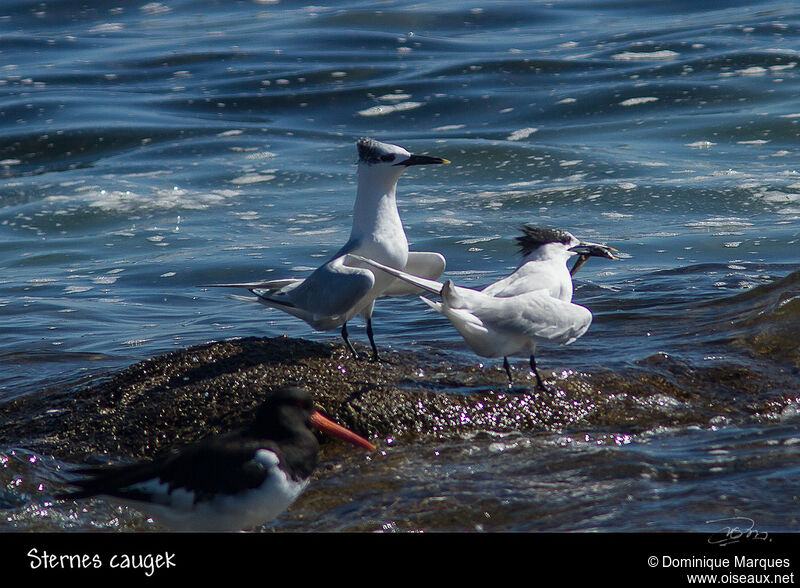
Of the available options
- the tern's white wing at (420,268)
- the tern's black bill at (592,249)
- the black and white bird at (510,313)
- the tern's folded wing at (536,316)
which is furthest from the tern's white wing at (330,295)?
the tern's black bill at (592,249)

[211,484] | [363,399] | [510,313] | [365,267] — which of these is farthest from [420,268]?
[211,484]

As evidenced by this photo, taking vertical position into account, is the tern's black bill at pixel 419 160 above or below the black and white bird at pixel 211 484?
above

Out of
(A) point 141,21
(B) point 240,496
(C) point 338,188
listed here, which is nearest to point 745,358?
(B) point 240,496

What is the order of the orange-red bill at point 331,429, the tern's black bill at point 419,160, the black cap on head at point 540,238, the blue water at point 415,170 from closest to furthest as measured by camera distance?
the orange-red bill at point 331,429, the tern's black bill at point 419,160, the black cap on head at point 540,238, the blue water at point 415,170

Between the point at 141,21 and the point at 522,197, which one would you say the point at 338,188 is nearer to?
the point at 522,197

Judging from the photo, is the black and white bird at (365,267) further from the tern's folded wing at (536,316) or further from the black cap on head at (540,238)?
the tern's folded wing at (536,316)

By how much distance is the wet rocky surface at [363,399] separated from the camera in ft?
16.5

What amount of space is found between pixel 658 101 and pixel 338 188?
589 cm

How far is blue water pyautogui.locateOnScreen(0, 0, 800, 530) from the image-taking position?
272 inches

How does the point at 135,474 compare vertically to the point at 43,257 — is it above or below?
above

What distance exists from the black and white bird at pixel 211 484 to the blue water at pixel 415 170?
1.64 ft

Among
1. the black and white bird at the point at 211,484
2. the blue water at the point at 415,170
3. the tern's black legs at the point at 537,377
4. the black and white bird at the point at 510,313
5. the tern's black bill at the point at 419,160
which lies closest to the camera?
the black and white bird at the point at 211,484

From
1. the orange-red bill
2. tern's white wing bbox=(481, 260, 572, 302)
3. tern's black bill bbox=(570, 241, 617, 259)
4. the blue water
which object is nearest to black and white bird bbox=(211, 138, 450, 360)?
tern's white wing bbox=(481, 260, 572, 302)

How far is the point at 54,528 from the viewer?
169 inches
